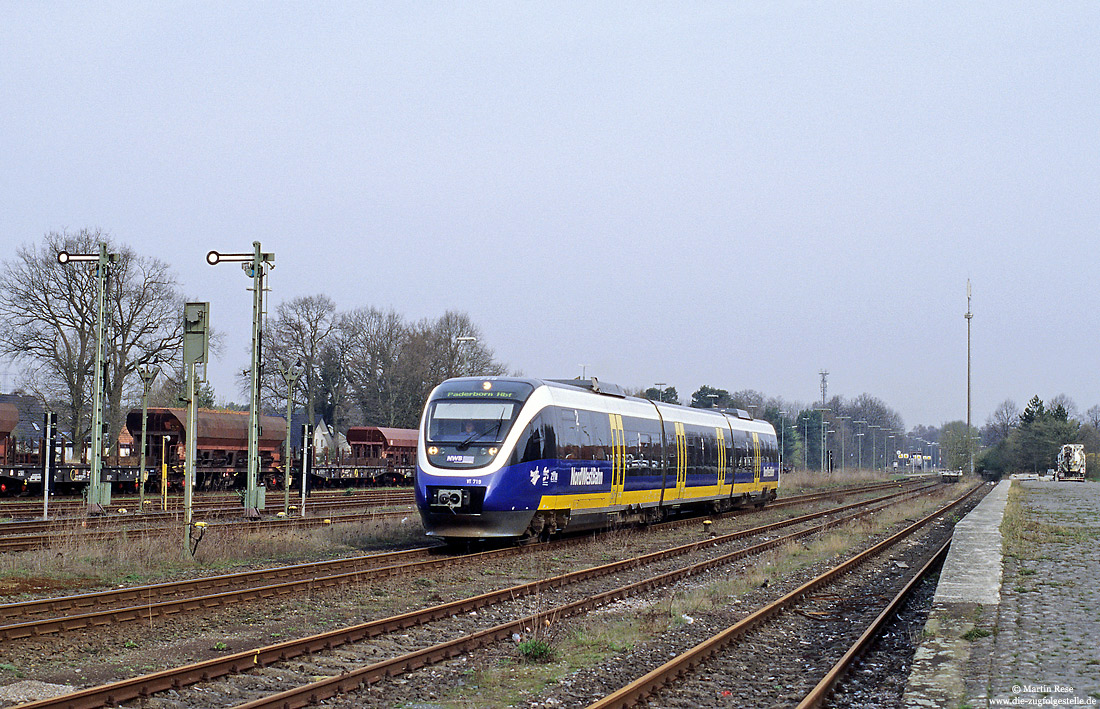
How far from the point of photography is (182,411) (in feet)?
135

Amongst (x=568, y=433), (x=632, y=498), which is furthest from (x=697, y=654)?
(x=632, y=498)

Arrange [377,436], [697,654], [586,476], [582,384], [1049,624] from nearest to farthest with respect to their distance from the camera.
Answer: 1. [697,654]
2. [1049,624]
3. [586,476]
4. [582,384]
5. [377,436]

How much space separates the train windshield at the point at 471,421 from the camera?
17422mm

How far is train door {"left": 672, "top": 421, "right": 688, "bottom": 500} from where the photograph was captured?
25984 millimetres

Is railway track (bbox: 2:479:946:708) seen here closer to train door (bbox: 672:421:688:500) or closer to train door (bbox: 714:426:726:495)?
train door (bbox: 672:421:688:500)

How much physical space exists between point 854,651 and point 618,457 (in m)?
12.0

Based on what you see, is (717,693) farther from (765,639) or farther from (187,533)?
(187,533)

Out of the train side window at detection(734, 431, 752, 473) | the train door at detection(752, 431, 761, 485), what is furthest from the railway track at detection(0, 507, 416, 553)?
the train door at detection(752, 431, 761, 485)

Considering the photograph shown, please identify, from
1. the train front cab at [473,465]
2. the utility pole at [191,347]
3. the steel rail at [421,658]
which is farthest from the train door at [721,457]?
the utility pole at [191,347]

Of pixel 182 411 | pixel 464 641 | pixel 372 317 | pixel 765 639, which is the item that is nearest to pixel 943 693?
pixel 765 639

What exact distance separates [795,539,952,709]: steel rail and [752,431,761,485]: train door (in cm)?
1852

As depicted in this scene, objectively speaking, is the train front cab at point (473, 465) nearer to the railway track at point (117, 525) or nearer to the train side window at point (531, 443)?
the train side window at point (531, 443)

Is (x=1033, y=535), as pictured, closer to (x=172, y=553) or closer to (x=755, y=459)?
(x=755, y=459)

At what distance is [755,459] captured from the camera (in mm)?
35031
